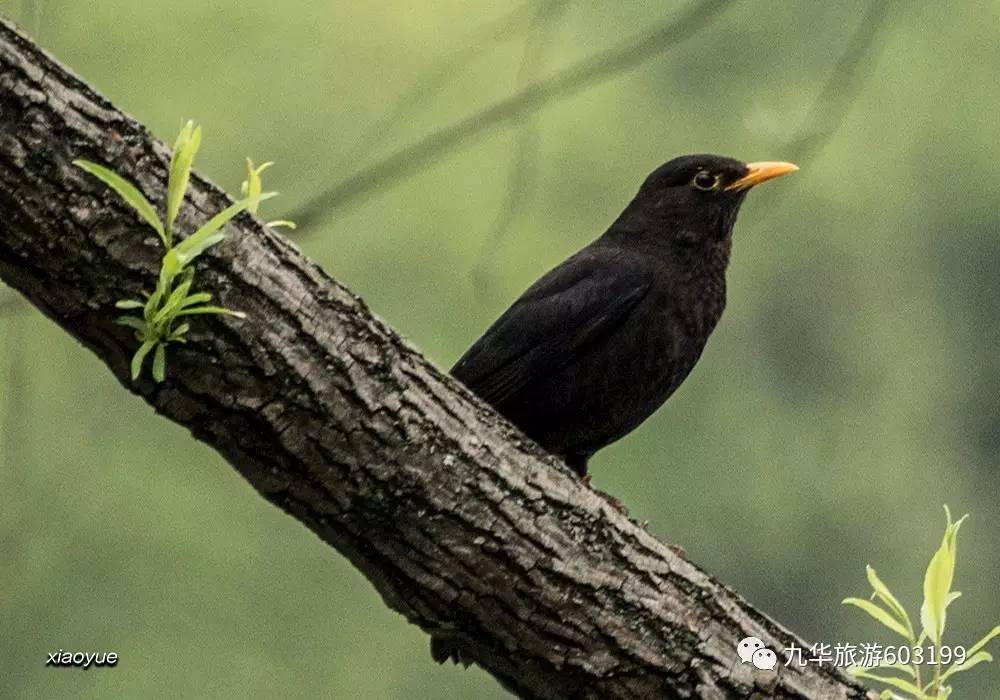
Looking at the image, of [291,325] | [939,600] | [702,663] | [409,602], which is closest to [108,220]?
[291,325]

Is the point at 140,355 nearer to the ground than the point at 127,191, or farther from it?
nearer to the ground

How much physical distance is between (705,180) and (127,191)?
2.27 meters

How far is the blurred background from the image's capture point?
632 centimetres

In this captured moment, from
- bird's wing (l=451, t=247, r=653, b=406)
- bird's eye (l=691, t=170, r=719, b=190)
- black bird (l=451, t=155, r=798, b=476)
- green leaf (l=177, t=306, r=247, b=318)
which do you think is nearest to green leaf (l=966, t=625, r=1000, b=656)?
black bird (l=451, t=155, r=798, b=476)

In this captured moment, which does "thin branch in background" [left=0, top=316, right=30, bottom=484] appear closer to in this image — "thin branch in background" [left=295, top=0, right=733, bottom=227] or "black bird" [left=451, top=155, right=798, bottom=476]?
"thin branch in background" [left=295, top=0, right=733, bottom=227]

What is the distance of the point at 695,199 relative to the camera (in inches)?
161

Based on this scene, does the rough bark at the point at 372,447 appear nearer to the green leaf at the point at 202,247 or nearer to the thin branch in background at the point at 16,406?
the green leaf at the point at 202,247

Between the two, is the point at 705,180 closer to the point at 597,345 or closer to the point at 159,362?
the point at 597,345

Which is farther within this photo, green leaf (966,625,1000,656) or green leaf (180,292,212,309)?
green leaf (966,625,1000,656)

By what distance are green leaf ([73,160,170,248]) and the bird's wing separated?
4.95 ft

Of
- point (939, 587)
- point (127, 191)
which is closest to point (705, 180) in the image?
point (939, 587)

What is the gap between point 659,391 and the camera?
3705mm

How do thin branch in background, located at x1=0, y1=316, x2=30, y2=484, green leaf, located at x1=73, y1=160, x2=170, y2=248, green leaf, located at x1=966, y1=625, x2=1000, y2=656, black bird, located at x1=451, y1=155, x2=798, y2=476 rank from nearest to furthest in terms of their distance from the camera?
green leaf, located at x1=73, y1=160, x2=170, y2=248 < green leaf, located at x1=966, y1=625, x2=1000, y2=656 < thin branch in background, located at x1=0, y1=316, x2=30, y2=484 < black bird, located at x1=451, y1=155, x2=798, y2=476

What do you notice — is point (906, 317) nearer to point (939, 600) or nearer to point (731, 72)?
point (731, 72)
